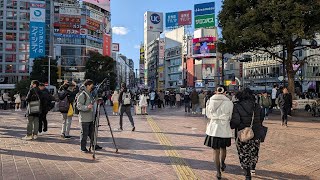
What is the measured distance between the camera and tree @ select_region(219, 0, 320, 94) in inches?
754

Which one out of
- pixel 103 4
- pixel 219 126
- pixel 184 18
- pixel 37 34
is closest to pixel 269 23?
pixel 219 126

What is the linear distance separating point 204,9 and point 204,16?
172 centimetres

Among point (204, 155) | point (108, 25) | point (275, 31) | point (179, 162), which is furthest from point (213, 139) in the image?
point (108, 25)

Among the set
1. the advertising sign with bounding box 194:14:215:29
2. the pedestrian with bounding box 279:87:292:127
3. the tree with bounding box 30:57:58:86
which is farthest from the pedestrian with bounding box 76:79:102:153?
the advertising sign with bounding box 194:14:215:29

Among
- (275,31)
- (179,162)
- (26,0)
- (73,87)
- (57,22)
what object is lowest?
(179,162)

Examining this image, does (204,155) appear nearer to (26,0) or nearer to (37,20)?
(37,20)

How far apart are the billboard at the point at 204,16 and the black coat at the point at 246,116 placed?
253 feet

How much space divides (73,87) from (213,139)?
21.8ft

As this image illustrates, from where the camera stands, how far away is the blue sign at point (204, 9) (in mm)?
79469

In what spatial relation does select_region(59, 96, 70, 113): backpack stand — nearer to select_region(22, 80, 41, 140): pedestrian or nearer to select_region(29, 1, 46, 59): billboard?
select_region(22, 80, 41, 140): pedestrian

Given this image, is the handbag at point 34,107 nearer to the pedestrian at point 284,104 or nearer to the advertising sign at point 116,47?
the pedestrian at point 284,104

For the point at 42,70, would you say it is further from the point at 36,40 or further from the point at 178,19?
the point at 178,19

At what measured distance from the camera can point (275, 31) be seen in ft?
63.4

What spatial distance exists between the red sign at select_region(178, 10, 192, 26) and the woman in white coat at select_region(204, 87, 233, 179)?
90.7 metres
